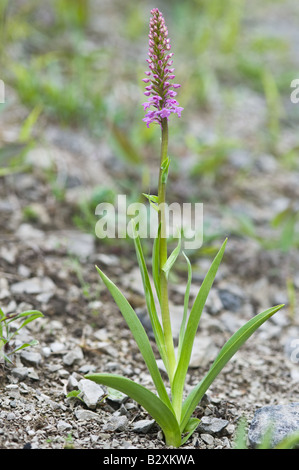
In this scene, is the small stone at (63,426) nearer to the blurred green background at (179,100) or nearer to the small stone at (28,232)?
the small stone at (28,232)

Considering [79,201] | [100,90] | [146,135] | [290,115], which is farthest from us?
[290,115]

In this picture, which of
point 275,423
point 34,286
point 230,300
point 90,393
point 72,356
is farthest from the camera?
point 230,300

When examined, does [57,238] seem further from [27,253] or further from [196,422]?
[196,422]

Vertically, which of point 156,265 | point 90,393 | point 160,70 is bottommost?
point 90,393

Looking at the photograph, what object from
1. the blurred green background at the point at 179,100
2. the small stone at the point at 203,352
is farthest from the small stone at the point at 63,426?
the blurred green background at the point at 179,100

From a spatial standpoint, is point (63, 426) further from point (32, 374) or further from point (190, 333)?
point (190, 333)

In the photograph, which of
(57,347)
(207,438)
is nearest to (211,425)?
(207,438)

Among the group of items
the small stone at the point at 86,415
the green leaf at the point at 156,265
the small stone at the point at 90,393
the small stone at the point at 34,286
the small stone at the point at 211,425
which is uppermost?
the green leaf at the point at 156,265

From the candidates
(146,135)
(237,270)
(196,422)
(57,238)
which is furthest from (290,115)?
(196,422)
